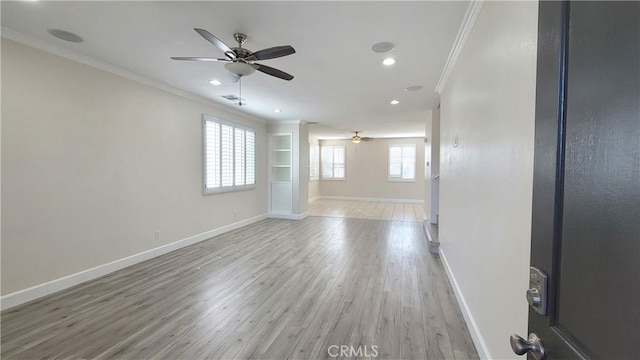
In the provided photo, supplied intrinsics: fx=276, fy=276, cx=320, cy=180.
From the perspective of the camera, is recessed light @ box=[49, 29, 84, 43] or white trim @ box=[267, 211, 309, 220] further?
white trim @ box=[267, 211, 309, 220]

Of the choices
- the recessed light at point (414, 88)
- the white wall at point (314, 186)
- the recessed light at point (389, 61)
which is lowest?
the white wall at point (314, 186)

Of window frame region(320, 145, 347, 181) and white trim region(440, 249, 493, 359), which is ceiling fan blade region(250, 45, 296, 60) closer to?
white trim region(440, 249, 493, 359)

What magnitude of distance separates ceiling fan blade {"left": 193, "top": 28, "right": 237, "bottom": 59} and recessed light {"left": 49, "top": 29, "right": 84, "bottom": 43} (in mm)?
1487

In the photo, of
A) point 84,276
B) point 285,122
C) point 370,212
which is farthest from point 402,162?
point 84,276

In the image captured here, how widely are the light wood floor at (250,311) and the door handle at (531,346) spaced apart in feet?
4.72

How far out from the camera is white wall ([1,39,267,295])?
261cm

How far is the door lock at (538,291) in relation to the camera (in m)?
0.68

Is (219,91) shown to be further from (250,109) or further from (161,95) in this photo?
(250,109)

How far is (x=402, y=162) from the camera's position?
1058 cm

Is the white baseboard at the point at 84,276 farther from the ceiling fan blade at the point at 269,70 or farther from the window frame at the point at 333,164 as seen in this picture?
the window frame at the point at 333,164

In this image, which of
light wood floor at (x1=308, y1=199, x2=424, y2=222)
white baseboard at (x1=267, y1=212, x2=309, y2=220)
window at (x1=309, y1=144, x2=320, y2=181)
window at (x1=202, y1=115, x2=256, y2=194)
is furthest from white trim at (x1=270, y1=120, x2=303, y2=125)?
window at (x1=309, y1=144, x2=320, y2=181)

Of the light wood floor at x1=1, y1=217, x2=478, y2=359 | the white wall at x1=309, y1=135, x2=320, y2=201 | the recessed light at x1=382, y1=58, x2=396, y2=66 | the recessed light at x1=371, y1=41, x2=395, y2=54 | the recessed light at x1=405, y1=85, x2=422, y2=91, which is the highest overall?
the recessed light at x1=405, y1=85, x2=422, y2=91

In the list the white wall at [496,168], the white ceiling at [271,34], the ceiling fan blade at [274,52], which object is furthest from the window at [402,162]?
the ceiling fan blade at [274,52]

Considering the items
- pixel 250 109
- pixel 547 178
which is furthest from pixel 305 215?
pixel 547 178
